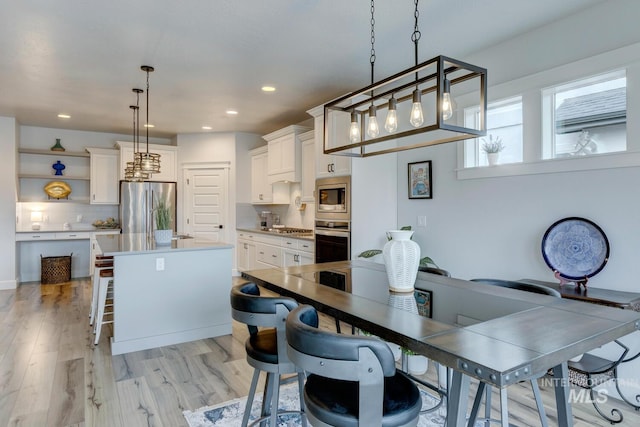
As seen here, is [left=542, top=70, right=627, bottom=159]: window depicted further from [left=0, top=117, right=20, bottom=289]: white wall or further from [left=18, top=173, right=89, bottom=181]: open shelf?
[left=0, top=117, right=20, bottom=289]: white wall

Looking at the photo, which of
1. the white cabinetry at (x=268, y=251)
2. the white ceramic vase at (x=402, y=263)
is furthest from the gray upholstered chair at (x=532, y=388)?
the white cabinetry at (x=268, y=251)

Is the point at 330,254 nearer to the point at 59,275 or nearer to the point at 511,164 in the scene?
the point at 511,164

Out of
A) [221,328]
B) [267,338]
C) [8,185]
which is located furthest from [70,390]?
[8,185]

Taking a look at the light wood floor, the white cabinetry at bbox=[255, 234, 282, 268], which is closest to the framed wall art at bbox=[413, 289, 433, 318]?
the light wood floor

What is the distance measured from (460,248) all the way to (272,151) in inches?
137

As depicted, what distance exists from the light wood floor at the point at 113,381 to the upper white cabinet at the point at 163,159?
3.26 meters

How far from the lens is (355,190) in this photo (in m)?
4.23

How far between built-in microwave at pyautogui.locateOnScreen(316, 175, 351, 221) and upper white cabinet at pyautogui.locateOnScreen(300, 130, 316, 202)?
471mm

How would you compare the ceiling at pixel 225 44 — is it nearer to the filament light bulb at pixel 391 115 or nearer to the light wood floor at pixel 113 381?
the filament light bulb at pixel 391 115

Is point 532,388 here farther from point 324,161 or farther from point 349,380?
point 324,161

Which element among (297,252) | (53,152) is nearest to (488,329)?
(297,252)

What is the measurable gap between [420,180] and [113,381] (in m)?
3.23

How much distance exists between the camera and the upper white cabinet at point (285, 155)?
216 inches

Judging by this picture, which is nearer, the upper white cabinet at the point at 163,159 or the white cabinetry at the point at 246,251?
the white cabinetry at the point at 246,251
